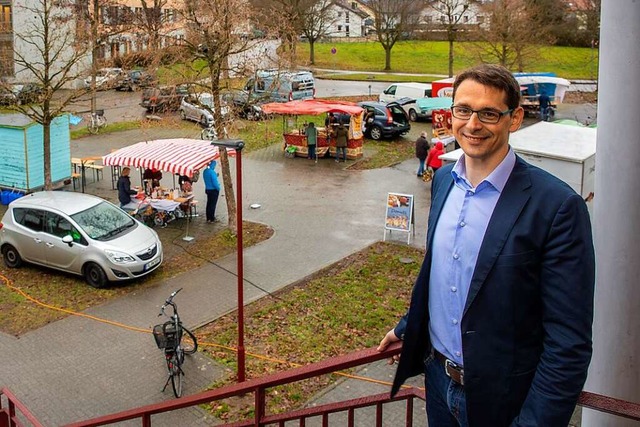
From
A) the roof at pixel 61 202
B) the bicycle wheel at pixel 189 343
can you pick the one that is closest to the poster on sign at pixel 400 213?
the bicycle wheel at pixel 189 343

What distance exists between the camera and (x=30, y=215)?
1452 cm

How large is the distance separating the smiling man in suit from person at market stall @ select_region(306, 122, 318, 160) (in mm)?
22053

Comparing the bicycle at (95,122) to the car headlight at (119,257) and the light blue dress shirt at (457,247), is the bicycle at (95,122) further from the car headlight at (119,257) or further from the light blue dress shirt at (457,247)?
the light blue dress shirt at (457,247)

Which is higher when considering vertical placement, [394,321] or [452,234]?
[452,234]

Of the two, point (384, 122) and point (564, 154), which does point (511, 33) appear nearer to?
point (384, 122)

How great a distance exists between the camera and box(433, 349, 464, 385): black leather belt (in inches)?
106

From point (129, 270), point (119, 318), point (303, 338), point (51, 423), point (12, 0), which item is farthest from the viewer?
point (12, 0)

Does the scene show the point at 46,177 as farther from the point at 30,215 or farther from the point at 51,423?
the point at 51,423

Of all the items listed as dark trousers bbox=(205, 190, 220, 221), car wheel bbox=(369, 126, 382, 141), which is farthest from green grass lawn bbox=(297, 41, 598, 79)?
dark trousers bbox=(205, 190, 220, 221)

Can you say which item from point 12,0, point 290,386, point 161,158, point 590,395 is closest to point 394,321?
point 290,386

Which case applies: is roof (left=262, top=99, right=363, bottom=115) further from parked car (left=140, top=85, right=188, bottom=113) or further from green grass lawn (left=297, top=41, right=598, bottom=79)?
green grass lawn (left=297, top=41, right=598, bottom=79)

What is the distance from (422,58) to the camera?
66.1m

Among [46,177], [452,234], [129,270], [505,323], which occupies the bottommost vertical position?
[129,270]

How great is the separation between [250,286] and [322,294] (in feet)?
4.85
